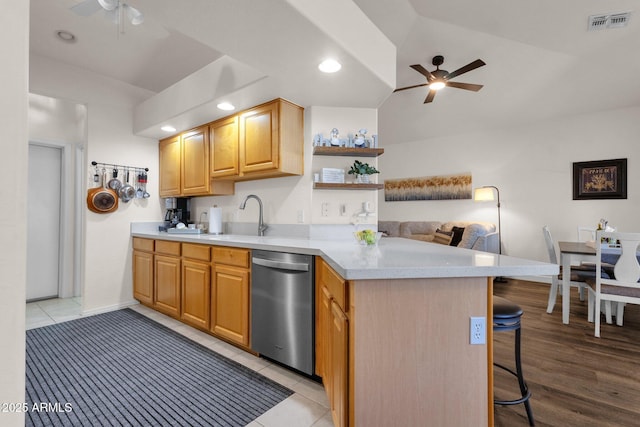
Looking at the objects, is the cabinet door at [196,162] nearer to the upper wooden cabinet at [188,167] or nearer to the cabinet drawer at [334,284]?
the upper wooden cabinet at [188,167]

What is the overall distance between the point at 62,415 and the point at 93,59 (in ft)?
10.7

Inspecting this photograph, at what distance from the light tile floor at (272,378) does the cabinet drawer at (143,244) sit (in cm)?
72

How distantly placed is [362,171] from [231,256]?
1.33 m

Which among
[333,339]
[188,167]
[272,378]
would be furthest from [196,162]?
[333,339]

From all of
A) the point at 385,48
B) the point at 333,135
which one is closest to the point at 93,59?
the point at 333,135

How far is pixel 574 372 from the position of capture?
6.59ft

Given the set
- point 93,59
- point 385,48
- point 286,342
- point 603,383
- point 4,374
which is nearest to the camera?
point 4,374

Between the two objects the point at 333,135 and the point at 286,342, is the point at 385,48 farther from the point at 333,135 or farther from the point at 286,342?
the point at 286,342

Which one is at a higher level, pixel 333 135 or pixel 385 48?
pixel 385 48

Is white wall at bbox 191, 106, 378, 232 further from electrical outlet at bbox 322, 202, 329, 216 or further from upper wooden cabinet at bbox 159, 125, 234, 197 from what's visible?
upper wooden cabinet at bbox 159, 125, 234, 197

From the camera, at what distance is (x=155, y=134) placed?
11.7 ft

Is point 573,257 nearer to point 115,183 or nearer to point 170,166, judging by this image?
point 170,166

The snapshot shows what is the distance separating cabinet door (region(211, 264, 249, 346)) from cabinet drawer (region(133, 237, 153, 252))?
1.24 meters

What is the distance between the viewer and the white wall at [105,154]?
3.08 m
